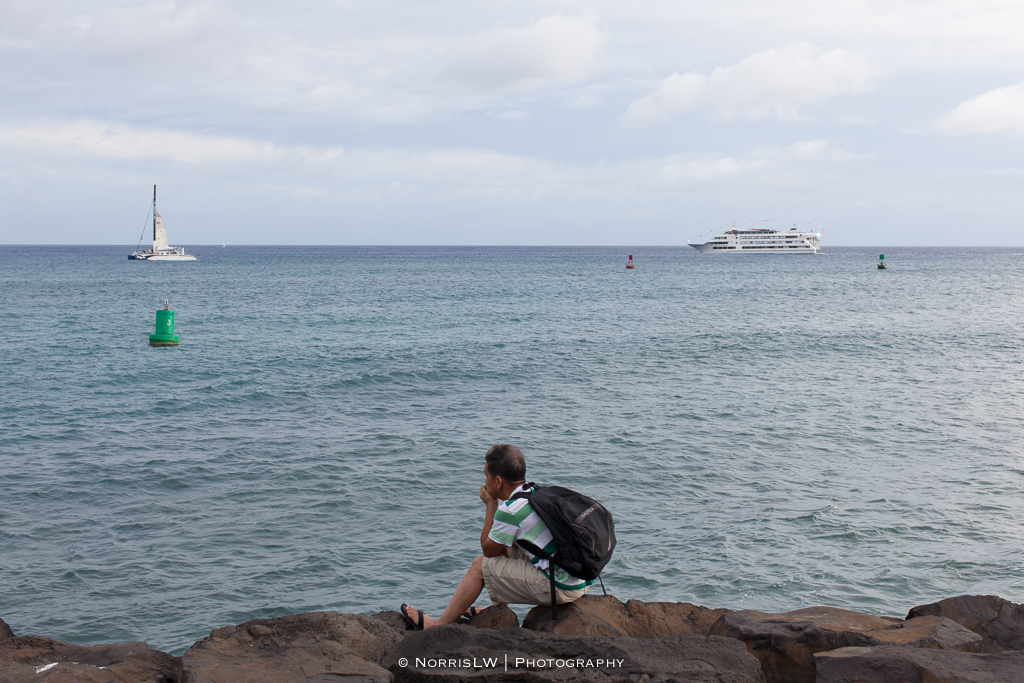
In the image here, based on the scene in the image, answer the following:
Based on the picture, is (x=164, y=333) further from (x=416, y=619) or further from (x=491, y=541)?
(x=491, y=541)

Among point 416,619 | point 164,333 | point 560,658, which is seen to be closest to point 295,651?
point 416,619

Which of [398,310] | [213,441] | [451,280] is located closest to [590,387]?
[213,441]

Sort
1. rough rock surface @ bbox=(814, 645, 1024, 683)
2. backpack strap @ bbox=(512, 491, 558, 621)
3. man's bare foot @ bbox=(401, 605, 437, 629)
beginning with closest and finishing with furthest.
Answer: rough rock surface @ bbox=(814, 645, 1024, 683)
backpack strap @ bbox=(512, 491, 558, 621)
man's bare foot @ bbox=(401, 605, 437, 629)

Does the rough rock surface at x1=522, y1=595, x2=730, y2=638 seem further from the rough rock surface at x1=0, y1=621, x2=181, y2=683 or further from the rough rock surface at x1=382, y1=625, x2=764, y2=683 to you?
the rough rock surface at x1=0, y1=621, x2=181, y2=683

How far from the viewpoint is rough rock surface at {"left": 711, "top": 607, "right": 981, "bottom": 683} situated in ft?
13.7

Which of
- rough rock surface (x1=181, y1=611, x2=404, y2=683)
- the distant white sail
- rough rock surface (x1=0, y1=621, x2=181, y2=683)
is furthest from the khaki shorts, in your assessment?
the distant white sail

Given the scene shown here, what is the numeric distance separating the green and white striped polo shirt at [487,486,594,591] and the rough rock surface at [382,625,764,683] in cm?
45

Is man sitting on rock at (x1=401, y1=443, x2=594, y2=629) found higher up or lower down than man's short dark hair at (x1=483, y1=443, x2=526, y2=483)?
lower down

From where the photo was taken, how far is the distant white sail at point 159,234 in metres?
90.7

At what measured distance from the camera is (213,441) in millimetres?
12453

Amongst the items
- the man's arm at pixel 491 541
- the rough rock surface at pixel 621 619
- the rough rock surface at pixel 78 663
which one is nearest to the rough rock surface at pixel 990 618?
the rough rock surface at pixel 621 619

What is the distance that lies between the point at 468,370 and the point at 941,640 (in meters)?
16.2

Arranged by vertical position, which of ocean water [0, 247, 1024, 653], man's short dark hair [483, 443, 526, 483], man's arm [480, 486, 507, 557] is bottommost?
ocean water [0, 247, 1024, 653]

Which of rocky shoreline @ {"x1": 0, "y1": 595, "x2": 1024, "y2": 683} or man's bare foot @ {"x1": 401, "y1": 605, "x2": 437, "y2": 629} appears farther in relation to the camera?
man's bare foot @ {"x1": 401, "y1": 605, "x2": 437, "y2": 629}
